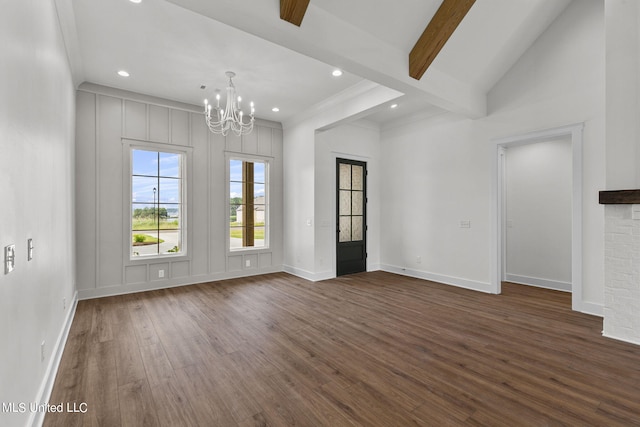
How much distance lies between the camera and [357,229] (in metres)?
6.27

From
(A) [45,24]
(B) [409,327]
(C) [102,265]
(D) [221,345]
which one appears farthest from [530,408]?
(C) [102,265]

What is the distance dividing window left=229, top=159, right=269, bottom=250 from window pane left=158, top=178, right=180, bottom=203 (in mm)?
951

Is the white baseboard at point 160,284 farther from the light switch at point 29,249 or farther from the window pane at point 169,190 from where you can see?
the light switch at point 29,249

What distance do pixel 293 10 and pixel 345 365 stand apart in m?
3.03

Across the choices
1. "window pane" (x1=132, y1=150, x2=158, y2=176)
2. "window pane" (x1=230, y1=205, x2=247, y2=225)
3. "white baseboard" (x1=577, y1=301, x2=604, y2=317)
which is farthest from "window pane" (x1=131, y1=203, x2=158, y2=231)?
"white baseboard" (x1=577, y1=301, x2=604, y2=317)

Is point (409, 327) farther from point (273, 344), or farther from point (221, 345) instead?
point (221, 345)

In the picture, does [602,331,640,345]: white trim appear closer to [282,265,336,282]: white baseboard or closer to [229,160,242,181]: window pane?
[282,265,336,282]: white baseboard

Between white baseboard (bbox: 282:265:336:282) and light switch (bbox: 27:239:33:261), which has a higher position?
light switch (bbox: 27:239:33:261)

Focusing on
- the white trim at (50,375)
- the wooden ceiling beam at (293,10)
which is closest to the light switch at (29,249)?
the white trim at (50,375)

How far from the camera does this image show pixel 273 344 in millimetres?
2854

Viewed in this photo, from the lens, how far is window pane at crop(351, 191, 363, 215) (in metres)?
6.21

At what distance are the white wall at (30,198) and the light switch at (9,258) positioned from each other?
4 cm

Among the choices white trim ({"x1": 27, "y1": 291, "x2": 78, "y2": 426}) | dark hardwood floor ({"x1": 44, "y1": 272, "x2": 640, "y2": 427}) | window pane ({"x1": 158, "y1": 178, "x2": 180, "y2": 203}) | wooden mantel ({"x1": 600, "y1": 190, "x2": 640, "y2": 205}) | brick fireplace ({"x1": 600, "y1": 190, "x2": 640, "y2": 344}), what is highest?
window pane ({"x1": 158, "y1": 178, "x2": 180, "y2": 203})

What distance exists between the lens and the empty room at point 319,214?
1945 millimetres
